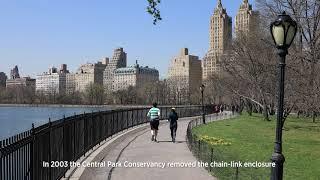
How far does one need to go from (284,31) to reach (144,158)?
829 centimetres

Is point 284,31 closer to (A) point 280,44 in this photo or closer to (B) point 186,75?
(A) point 280,44

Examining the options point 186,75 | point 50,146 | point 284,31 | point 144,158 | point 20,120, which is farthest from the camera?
point 186,75

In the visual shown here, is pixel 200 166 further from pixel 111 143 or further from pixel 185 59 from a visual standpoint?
pixel 185 59

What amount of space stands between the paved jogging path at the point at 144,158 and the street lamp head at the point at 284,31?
15.2 feet

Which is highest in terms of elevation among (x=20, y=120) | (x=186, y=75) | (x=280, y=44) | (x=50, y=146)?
(x=186, y=75)

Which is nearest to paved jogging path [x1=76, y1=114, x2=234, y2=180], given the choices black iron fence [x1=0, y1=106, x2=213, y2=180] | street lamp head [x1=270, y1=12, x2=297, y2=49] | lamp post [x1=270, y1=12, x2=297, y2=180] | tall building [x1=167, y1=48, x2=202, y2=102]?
black iron fence [x1=0, y1=106, x2=213, y2=180]

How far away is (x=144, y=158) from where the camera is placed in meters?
16.2

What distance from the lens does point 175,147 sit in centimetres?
1978

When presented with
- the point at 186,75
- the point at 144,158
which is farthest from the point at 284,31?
the point at 186,75

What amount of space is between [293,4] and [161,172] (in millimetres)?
27088

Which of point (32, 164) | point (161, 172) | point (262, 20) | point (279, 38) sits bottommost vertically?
point (161, 172)

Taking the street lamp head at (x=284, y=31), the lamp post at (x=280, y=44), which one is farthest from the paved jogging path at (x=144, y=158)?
the street lamp head at (x=284, y=31)

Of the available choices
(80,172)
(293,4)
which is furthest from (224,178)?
(293,4)

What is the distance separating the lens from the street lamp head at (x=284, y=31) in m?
9.04
